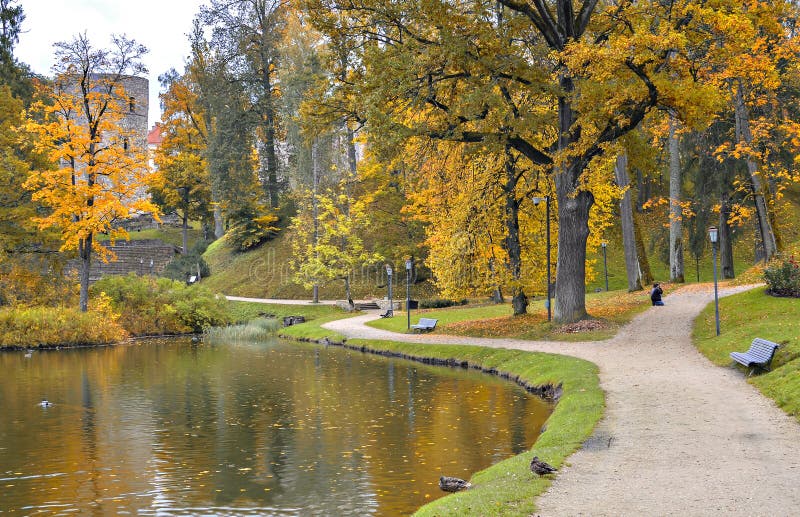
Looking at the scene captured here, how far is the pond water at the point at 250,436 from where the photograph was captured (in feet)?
36.1

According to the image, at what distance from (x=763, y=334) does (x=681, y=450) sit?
10.3m

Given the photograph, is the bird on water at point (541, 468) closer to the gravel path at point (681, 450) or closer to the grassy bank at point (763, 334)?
the gravel path at point (681, 450)

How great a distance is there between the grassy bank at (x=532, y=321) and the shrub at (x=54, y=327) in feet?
40.3

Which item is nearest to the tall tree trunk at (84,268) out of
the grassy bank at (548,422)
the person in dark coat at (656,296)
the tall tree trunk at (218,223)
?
the grassy bank at (548,422)

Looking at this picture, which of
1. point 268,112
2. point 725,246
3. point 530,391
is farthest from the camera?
point 268,112

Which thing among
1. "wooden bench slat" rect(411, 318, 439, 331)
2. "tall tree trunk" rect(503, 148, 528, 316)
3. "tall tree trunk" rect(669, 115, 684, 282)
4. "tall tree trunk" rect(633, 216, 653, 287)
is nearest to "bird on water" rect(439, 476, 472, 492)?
"tall tree trunk" rect(503, 148, 528, 316)

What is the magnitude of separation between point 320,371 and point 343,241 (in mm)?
22329

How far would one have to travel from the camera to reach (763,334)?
19734 millimetres

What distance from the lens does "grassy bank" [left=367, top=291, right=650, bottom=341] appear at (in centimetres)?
2622

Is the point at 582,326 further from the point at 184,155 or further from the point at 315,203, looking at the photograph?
the point at 184,155

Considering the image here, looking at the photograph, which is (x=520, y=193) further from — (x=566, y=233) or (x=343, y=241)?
(x=343, y=241)

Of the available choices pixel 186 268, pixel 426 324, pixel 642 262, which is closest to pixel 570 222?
pixel 426 324

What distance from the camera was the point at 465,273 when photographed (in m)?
29.8

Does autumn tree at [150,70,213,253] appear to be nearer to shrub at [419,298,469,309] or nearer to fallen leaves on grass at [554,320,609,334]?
shrub at [419,298,469,309]
